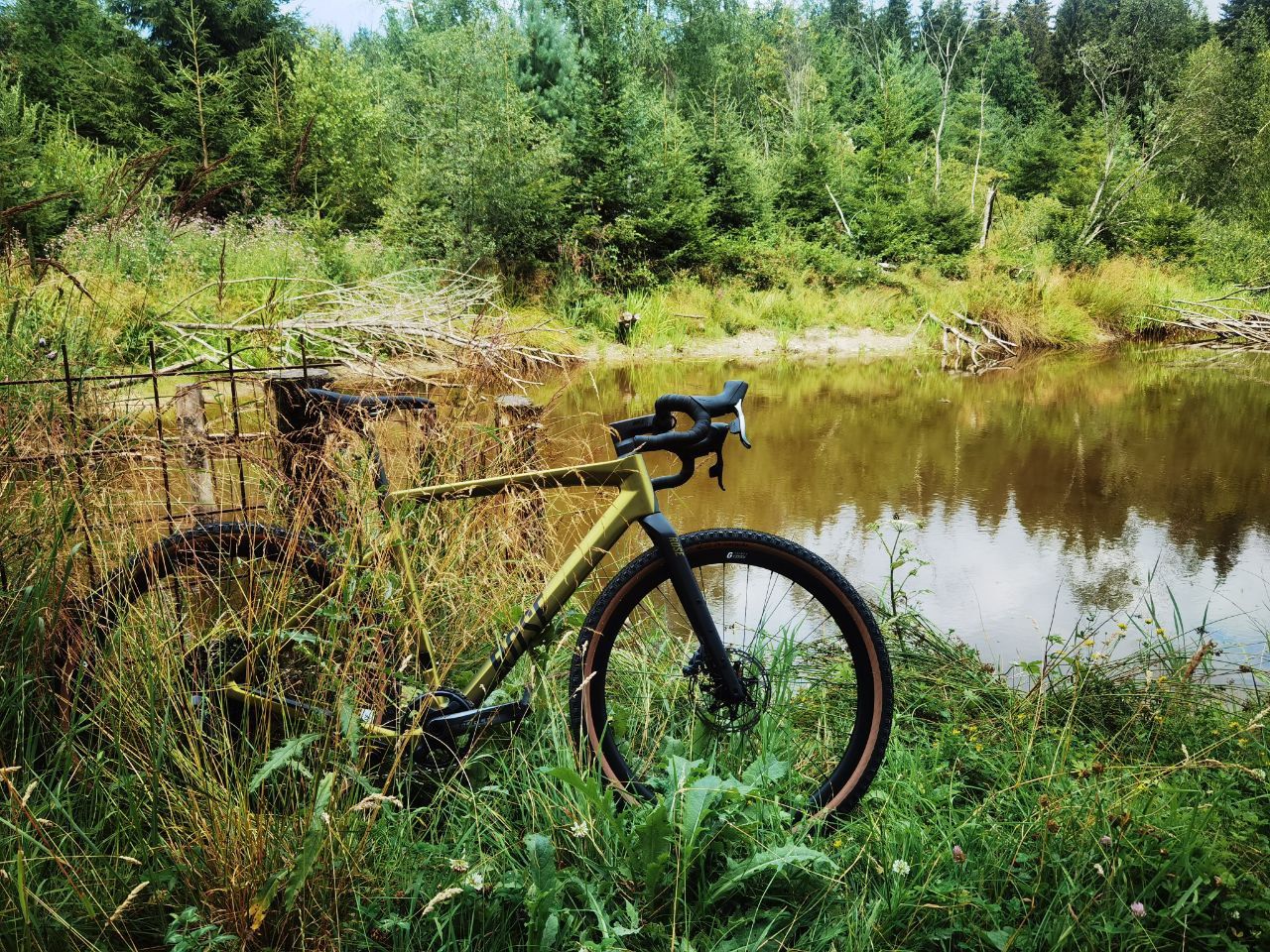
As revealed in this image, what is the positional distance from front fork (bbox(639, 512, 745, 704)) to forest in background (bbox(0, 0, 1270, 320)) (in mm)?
8245

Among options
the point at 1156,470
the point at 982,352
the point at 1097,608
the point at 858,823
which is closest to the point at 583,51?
the point at 982,352

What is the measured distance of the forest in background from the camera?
45.7 ft

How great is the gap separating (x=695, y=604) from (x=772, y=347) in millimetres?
12823

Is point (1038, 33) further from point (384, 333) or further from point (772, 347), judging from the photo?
point (384, 333)

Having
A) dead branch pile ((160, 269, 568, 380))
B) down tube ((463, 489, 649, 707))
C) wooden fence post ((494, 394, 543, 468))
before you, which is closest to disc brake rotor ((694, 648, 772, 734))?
down tube ((463, 489, 649, 707))

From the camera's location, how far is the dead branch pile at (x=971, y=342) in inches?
526

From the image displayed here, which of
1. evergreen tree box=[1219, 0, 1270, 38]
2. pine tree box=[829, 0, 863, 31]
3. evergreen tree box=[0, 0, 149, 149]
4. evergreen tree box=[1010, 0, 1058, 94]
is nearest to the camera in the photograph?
evergreen tree box=[0, 0, 149, 149]

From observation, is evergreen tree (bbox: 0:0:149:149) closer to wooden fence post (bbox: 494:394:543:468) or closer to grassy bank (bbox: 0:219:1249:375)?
grassy bank (bbox: 0:219:1249:375)

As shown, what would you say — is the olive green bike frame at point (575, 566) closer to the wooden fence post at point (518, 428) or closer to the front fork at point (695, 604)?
the front fork at point (695, 604)

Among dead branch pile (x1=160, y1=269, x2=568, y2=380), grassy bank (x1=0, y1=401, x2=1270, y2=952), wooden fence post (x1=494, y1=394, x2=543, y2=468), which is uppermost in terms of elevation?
dead branch pile (x1=160, y1=269, x2=568, y2=380)

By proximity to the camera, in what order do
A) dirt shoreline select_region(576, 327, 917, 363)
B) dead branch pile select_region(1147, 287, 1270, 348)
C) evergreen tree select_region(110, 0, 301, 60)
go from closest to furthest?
dirt shoreline select_region(576, 327, 917, 363), dead branch pile select_region(1147, 287, 1270, 348), evergreen tree select_region(110, 0, 301, 60)

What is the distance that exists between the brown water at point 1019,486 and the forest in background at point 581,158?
15.0 ft

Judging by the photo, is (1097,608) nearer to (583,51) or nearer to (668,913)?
(668,913)

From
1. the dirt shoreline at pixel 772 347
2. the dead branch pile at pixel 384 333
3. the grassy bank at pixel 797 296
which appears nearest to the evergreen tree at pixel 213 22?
the grassy bank at pixel 797 296
